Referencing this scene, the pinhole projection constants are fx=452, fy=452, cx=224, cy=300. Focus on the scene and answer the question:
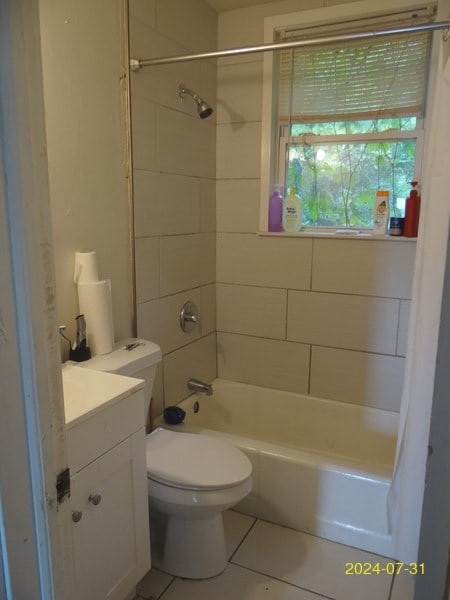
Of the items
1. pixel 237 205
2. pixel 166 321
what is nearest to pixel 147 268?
pixel 166 321

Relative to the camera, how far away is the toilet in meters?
1.54

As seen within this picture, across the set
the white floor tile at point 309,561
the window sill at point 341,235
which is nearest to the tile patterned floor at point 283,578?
the white floor tile at point 309,561

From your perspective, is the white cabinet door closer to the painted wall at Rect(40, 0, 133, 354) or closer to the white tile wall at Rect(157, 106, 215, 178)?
the painted wall at Rect(40, 0, 133, 354)

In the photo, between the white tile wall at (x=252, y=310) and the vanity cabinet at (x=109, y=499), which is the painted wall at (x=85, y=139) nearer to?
the vanity cabinet at (x=109, y=499)

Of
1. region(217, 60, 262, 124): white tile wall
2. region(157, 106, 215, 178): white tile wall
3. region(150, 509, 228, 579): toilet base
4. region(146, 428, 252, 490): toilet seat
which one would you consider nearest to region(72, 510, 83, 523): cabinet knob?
region(146, 428, 252, 490): toilet seat

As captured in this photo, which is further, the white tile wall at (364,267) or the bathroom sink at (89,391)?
the white tile wall at (364,267)

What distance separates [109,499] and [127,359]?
A: 19.4 inches

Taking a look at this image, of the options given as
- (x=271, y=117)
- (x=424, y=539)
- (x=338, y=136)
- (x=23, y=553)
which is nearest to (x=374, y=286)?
(x=338, y=136)

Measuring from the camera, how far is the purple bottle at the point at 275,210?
2.37m

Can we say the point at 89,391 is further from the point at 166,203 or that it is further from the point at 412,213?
the point at 412,213

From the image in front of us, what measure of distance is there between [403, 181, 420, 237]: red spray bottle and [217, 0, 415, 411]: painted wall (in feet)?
0.21

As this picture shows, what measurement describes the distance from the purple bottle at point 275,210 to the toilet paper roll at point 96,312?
1046mm

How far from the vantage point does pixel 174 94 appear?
6.75 feet

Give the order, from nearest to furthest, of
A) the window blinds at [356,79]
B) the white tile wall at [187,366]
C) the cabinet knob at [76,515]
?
the cabinet knob at [76,515]
the window blinds at [356,79]
the white tile wall at [187,366]
